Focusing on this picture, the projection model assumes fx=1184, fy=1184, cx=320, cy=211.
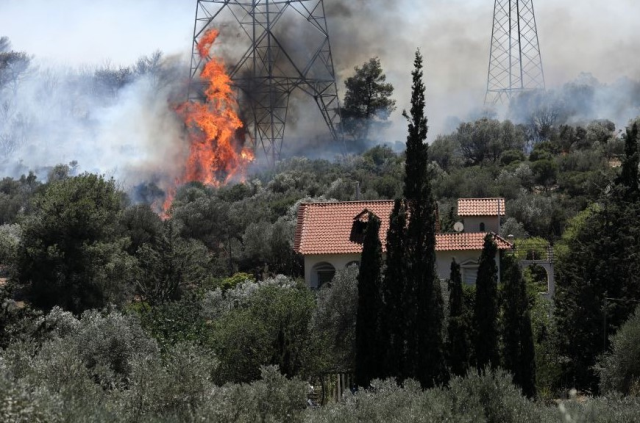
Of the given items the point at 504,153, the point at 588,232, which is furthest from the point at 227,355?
the point at 504,153

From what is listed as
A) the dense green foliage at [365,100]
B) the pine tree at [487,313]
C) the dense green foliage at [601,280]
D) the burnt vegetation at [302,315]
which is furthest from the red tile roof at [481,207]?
the dense green foliage at [365,100]

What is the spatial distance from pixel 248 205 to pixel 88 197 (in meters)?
15.7

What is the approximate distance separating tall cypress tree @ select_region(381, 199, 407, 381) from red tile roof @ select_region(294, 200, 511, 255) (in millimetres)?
12863

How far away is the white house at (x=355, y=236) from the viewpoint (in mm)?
48438

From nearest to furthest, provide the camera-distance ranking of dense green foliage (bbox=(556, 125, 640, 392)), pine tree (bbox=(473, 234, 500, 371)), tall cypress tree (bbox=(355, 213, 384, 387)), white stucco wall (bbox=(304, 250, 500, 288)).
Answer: tall cypress tree (bbox=(355, 213, 384, 387)), pine tree (bbox=(473, 234, 500, 371)), dense green foliage (bbox=(556, 125, 640, 392)), white stucco wall (bbox=(304, 250, 500, 288))

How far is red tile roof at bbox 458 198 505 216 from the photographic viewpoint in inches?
2060

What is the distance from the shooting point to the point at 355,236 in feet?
164

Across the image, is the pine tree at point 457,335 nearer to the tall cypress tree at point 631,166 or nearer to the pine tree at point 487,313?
the pine tree at point 487,313

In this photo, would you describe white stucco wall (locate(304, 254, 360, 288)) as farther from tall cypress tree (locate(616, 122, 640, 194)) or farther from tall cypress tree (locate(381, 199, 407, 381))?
tall cypress tree (locate(381, 199, 407, 381))

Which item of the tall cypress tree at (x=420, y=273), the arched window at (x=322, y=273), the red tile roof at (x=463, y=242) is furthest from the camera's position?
the arched window at (x=322, y=273)

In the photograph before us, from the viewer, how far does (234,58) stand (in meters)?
75.4

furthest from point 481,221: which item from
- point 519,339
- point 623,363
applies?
point 519,339

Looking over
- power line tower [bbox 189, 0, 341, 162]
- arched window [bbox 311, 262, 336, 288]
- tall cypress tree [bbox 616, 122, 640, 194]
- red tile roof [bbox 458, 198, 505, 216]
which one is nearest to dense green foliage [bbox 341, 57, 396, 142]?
power line tower [bbox 189, 0, 341, 162]

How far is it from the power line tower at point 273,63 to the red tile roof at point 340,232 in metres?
20.2
